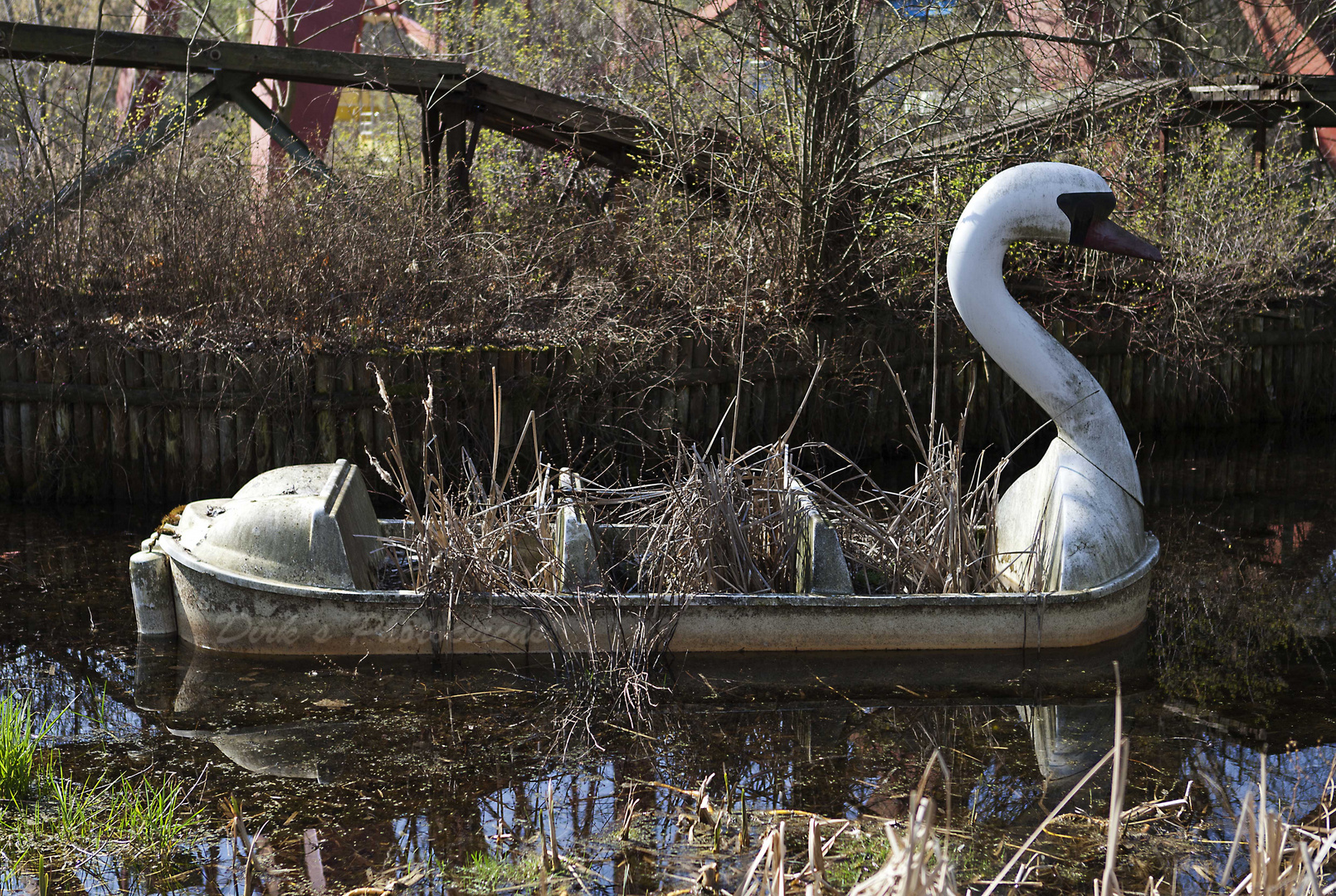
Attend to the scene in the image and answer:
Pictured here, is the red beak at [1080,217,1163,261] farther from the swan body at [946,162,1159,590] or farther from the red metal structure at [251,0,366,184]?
→ the red metal structure at [251,0,366,184]

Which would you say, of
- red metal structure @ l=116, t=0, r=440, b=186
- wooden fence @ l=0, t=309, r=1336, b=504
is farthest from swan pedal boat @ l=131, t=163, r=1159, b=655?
red metal structure @ l=116, t=0, r=440, b=186

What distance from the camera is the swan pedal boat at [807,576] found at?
5.32 metres

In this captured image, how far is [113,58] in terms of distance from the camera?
28.7 ft

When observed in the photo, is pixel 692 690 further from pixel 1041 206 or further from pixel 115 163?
pixel 115 163

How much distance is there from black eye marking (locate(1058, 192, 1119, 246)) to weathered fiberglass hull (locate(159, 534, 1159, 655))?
1.58 meters

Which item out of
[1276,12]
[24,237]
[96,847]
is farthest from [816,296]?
[1276,12]

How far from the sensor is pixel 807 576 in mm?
5539

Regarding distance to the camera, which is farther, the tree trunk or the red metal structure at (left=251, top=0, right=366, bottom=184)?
the red metal structure at (left=251, top=0, right=366, bottom=184)

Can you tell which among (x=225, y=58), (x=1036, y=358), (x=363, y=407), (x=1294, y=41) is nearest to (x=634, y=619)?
(x=1036, y=358)

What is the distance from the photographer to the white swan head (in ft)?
18.2

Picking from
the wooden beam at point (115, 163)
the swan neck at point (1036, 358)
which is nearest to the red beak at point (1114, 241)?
the swan neck at point (1036, 358)

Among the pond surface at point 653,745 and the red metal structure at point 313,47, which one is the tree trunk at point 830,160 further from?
the red metal structure at point 313,47

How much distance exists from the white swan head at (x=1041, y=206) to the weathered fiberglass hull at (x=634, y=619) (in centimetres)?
158

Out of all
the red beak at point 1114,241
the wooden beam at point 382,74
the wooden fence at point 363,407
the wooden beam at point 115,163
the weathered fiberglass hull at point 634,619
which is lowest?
the weathered fiberglass hull at point 634,619
